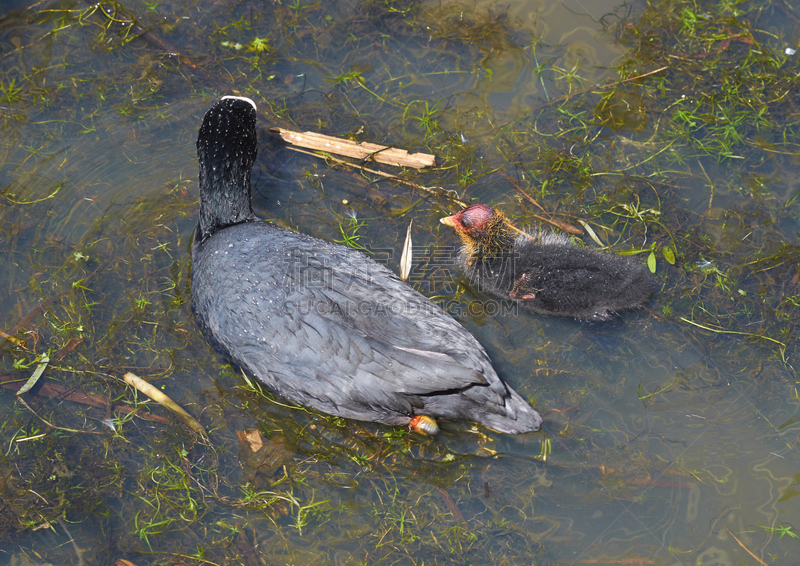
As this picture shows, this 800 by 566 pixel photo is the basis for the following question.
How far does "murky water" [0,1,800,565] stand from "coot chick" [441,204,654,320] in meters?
0.28

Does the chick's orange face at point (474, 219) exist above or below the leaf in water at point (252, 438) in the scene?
above

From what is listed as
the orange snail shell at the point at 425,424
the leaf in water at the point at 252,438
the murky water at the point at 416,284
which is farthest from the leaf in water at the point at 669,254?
the leaf in water at the point at 252,438

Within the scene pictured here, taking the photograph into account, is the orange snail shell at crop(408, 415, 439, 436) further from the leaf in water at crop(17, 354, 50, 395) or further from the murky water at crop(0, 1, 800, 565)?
the leaf in water at crop(17, 354, 50, 395)

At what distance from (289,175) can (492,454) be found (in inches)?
106

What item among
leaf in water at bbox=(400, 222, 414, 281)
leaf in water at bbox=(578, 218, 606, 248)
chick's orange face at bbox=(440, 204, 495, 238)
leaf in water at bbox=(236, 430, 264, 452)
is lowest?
leaf in water at bbox=(236, 430, 264, 452)

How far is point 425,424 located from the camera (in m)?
3.70

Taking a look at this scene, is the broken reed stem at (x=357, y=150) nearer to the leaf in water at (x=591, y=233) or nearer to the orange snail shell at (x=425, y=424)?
the leaf in water at (x=591, y=233)

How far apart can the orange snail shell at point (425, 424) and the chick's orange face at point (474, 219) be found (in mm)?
1370

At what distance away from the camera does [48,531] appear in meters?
3.65

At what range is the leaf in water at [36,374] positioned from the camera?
3918 millimetres

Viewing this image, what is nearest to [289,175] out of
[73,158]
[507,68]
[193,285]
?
[193,285]

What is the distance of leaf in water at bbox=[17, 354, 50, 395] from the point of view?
3.92m

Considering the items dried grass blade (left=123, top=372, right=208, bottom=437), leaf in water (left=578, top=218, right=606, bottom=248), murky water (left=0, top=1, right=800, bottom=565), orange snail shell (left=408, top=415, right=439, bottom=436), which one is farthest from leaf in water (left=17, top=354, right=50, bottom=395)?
leaf in water (left=578, top=218, right=606, bottom=248)

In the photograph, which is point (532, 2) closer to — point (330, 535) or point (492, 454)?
point (492, 454)
